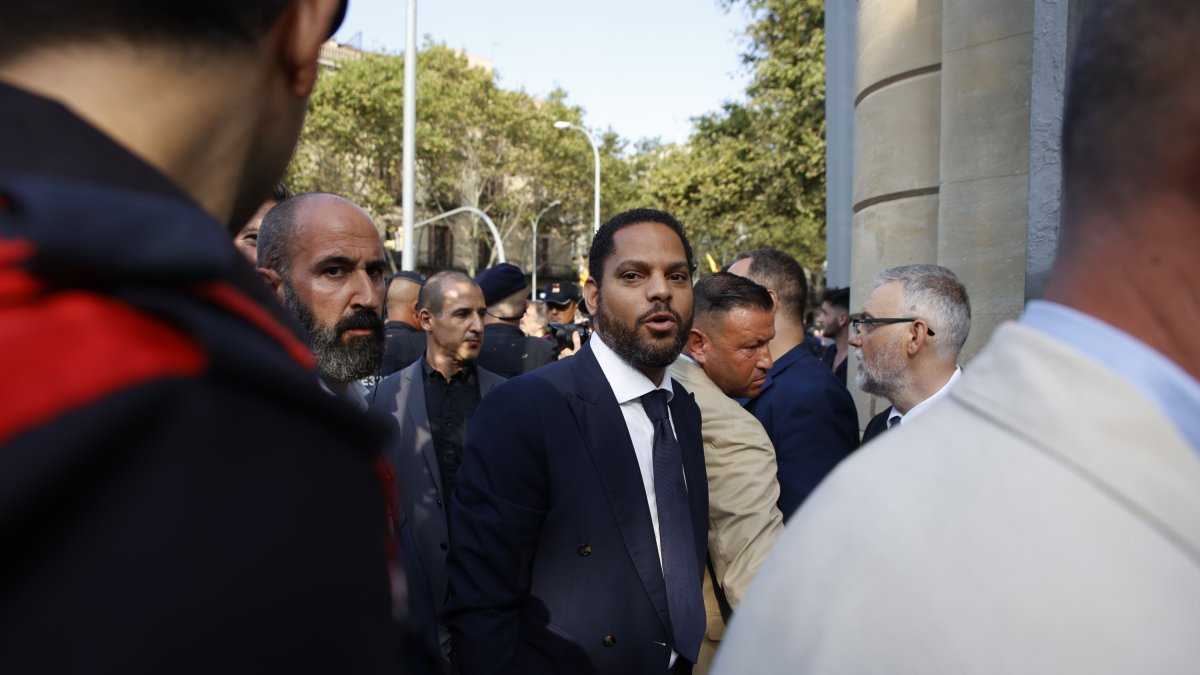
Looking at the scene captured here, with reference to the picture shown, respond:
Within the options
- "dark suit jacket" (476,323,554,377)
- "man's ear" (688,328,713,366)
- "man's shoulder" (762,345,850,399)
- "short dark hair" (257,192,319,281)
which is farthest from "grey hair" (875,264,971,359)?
"dark suit jacket" (476,323,554,377)

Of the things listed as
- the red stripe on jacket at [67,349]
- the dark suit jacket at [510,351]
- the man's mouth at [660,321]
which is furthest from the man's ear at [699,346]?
the red stripe on jacket at [67,349]

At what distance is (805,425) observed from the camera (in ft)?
13.0

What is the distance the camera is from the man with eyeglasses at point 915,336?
4.07 meters

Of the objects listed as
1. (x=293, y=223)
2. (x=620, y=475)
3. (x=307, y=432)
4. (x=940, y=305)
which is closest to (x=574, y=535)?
(x=620, y=475)

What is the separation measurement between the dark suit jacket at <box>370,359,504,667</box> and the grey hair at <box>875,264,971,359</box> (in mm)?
2243

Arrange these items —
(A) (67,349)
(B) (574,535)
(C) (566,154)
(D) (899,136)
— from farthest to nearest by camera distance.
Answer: (C) (566,154)
(D) (899,136)
(B) (574,535)
(A) (67,349)

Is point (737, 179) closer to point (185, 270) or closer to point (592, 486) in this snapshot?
point (592, 486)

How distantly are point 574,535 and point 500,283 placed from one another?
4406mm

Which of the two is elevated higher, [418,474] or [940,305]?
[940,305]

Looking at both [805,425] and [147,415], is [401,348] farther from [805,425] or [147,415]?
[147,415]

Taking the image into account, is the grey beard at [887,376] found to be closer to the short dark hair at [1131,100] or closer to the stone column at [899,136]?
the stone column at [899,136]

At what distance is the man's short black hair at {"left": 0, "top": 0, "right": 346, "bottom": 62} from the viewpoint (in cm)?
66

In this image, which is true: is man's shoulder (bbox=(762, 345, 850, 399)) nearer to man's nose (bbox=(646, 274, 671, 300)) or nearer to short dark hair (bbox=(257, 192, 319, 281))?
man's nose (bbox=(646, 274, 671, 300))

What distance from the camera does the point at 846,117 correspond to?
8406mm
